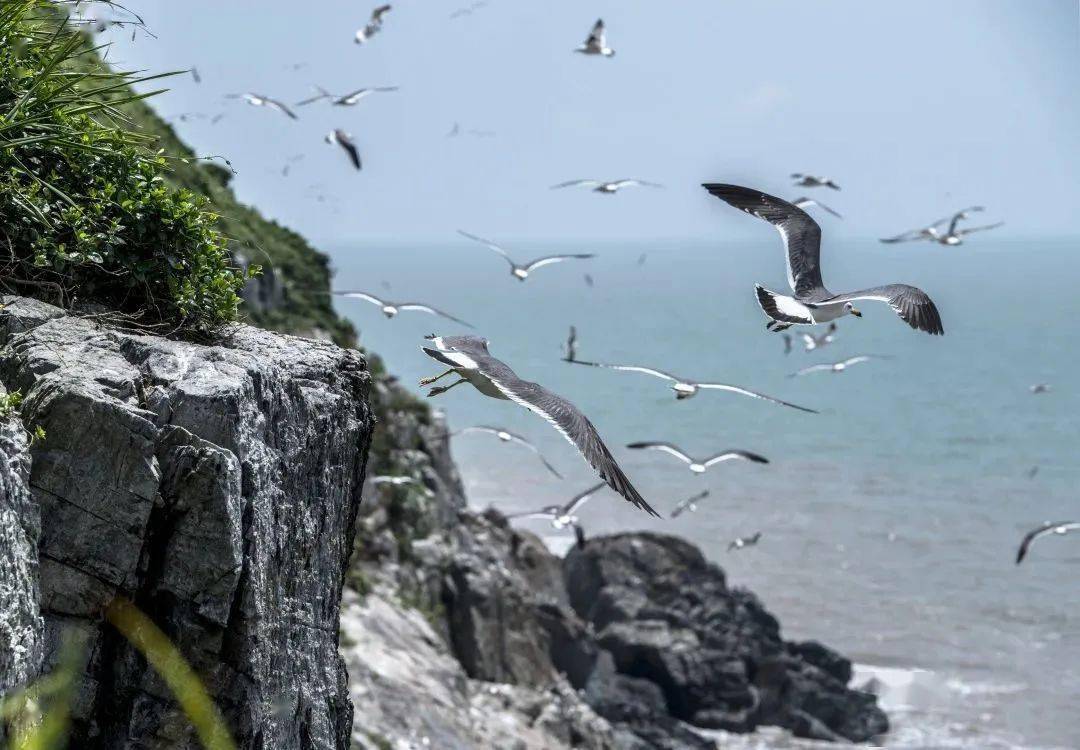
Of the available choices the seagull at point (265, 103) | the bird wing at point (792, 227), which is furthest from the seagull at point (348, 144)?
the bird wing at point (792, 227)

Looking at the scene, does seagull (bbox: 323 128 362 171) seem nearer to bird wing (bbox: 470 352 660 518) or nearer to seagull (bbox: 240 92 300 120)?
seagull (bbox: 240 92 300 120)

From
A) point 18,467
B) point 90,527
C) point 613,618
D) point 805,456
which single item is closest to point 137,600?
point 90,527

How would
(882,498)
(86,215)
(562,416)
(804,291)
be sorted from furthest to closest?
(882,498) → (804,291) → (562,416) → (86,215)

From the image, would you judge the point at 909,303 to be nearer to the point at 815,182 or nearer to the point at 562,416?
the point at 562,416

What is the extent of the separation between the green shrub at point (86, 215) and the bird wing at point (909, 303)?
16.6ft

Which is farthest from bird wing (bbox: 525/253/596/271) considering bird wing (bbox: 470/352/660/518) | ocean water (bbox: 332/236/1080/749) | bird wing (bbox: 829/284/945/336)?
ocean water (bbox: 332/236/1080/749)

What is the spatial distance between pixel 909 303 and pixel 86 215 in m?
6.35

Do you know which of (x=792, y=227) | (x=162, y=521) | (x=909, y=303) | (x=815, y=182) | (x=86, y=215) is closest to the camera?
(x=162, y=521)

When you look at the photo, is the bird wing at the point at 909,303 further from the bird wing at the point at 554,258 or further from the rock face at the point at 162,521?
the bird wing at the point at 554,258

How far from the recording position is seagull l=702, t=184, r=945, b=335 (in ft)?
34.5

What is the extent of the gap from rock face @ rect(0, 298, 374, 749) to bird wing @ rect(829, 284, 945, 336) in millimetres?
4915

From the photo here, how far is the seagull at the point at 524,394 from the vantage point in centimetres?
777

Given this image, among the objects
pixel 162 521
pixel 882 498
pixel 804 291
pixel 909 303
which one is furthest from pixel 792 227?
pixel 882 498

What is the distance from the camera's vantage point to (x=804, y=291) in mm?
12047
